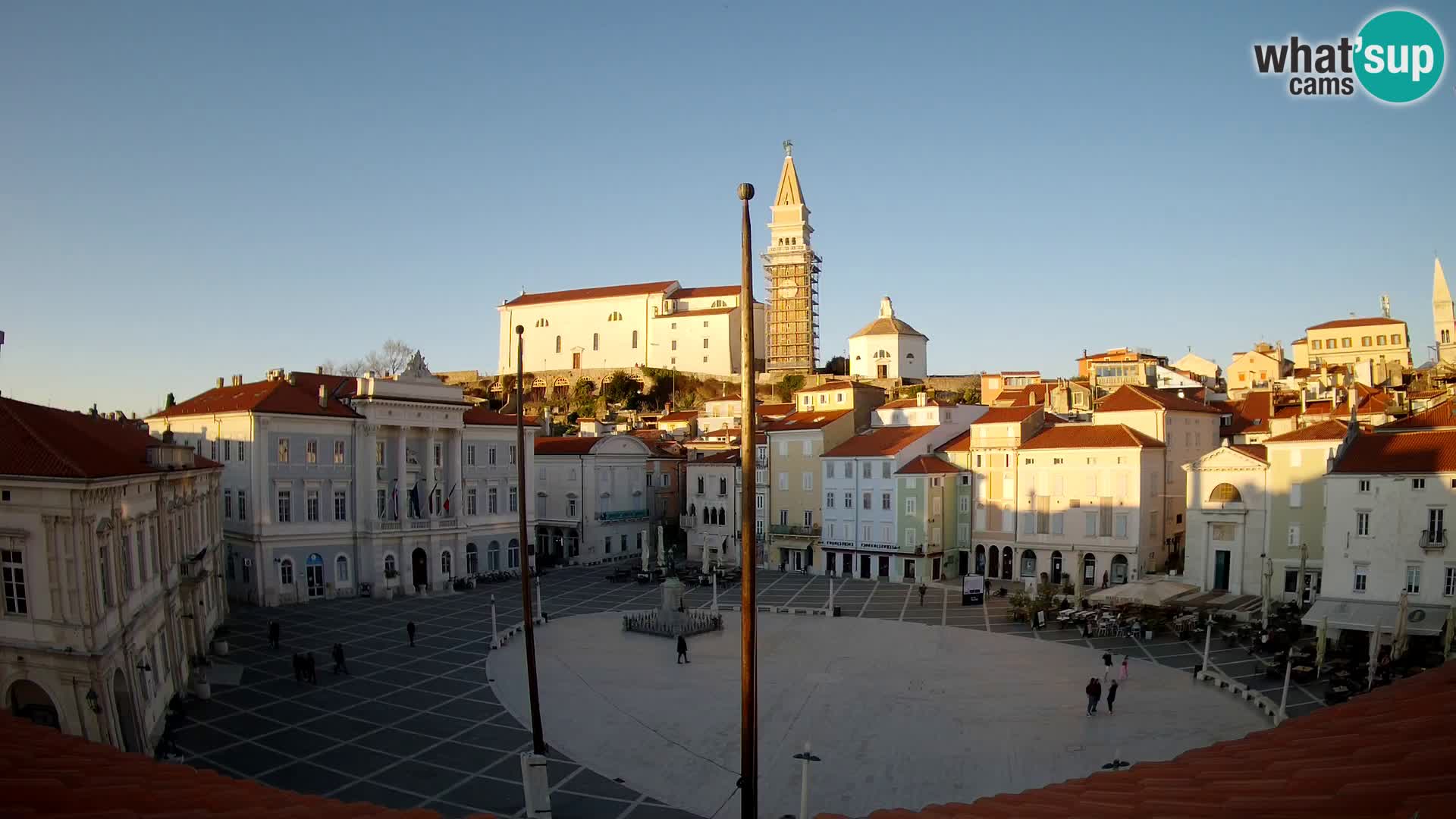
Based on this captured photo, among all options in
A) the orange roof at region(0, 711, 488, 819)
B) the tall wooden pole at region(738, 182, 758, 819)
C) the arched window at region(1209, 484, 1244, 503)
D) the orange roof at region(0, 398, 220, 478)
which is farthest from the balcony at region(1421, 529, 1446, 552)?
the orange roof at region(0, 398, 220, 478)

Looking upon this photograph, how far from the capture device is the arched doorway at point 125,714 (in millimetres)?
21500

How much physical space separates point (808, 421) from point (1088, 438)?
19.0 meters

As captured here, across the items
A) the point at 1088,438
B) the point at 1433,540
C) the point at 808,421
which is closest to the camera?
the point at 1433,540

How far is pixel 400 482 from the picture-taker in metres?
51.8

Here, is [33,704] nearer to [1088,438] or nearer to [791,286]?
[1088,438]

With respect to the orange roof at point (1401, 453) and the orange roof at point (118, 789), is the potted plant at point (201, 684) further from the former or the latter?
the orange roof at point (1401, 453)

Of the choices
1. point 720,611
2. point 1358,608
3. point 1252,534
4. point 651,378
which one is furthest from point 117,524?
point 651,378

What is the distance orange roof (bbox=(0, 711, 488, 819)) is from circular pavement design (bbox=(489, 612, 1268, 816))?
1110cm

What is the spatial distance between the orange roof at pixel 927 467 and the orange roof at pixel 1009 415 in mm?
3033

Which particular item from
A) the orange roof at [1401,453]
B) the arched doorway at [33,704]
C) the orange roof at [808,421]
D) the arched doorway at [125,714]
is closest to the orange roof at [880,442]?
the orange roof at [808,421]

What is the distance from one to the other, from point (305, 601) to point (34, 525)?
93.1 feet

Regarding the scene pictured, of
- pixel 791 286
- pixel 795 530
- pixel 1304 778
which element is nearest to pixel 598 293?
pixel 791 286

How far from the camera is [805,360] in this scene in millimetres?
122812

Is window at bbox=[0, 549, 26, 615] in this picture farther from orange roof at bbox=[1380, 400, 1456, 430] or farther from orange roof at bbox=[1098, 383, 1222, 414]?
orange roof at bbox=[1098, 383, 1222, 414]
